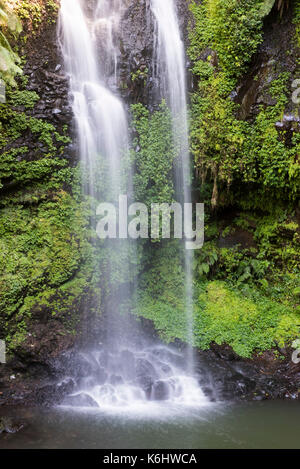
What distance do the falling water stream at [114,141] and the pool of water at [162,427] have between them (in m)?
0.46

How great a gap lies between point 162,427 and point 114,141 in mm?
5638

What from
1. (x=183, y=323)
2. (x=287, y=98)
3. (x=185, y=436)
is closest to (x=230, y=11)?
(x=287, y=98)

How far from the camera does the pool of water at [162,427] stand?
4.70 meters

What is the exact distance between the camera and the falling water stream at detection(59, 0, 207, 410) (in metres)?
6.23

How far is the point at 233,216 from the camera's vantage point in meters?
8.88

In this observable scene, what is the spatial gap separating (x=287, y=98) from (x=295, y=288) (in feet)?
13.8

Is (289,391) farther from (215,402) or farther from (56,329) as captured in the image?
(56,329)

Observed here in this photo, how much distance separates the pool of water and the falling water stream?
0.46 m

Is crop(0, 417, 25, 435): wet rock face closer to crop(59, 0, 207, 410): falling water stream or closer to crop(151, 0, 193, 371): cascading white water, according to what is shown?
crop(59, 0, 207, 410): falling water stream

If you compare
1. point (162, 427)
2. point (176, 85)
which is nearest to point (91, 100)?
point (176, 85)

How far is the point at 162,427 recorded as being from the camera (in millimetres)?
5109

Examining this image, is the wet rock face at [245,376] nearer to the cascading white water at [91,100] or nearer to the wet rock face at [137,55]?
the cascading white water at [91,100]

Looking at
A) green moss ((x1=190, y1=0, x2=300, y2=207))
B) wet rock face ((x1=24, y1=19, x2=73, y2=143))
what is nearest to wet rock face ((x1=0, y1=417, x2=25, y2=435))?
wet rock face ((x1=24, y1=19, x2=73, y2=143))

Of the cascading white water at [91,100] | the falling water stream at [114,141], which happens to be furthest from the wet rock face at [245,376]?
the cascading white water at [91,100]
